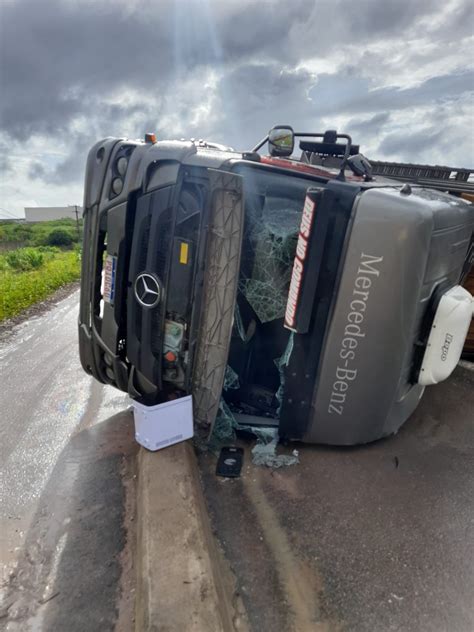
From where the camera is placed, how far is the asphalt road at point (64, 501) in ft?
5.65

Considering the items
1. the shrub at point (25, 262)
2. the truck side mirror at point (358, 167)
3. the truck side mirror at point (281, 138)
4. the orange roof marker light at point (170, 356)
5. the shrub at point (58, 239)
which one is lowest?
the shrub at point (58, 239)

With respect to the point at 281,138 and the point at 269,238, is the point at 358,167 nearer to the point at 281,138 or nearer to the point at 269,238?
the point at 281,138

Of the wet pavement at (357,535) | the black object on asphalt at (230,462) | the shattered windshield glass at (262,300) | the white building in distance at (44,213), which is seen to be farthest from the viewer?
the white building in distance at (44,213)

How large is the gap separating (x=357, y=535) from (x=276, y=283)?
4.79 feet

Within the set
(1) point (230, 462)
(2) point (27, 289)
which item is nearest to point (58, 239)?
(2) point (27, 289)

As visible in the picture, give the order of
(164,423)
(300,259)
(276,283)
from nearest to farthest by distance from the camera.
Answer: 1. (300,259)
2. (164,423)
3. (276,283)

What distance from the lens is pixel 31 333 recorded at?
207 inches

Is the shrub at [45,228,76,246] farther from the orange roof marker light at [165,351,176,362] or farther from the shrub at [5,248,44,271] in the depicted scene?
the orange roof marker light at [165,351,176,362]

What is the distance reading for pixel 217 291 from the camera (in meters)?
2.36

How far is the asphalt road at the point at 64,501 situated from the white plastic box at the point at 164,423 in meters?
0.29

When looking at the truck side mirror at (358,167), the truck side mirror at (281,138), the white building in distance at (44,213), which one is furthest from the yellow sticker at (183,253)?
the white building in distance at (44,213)

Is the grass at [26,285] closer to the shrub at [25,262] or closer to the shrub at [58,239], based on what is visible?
the shrub at [25,262]

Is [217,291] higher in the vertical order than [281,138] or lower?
lower

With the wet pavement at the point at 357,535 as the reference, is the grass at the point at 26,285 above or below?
below
